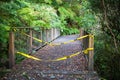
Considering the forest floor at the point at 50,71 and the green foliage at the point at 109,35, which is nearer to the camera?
the green foliage at the point at 109,35

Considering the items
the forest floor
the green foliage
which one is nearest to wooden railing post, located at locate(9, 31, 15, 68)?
the forest floor

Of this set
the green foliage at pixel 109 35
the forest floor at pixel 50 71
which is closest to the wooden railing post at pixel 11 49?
the forest floor at pixel 50 71

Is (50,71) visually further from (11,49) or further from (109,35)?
(109,35)

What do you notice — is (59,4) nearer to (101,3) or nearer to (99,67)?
(99,67)

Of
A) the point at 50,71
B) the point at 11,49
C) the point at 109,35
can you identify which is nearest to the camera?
the point at 109,35

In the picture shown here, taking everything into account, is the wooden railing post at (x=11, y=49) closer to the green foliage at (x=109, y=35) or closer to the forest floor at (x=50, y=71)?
the forest floor at (x=50, y=71)

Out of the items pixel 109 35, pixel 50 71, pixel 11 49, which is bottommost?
pixel 50 71

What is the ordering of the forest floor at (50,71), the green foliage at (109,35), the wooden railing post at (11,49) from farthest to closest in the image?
the wooden railing post at (11,49) → the forest floor at (50,71) → the green foliage at (109,35)

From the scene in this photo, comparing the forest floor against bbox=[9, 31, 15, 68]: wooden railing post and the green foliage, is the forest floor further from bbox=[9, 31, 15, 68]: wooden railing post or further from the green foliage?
the green foliage

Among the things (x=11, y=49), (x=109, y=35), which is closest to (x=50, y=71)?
(x=11, y=49)

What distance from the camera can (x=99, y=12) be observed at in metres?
6.63

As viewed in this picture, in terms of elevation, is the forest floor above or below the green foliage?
below

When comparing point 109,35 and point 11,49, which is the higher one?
point 109,35

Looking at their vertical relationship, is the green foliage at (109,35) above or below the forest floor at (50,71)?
Result: above
